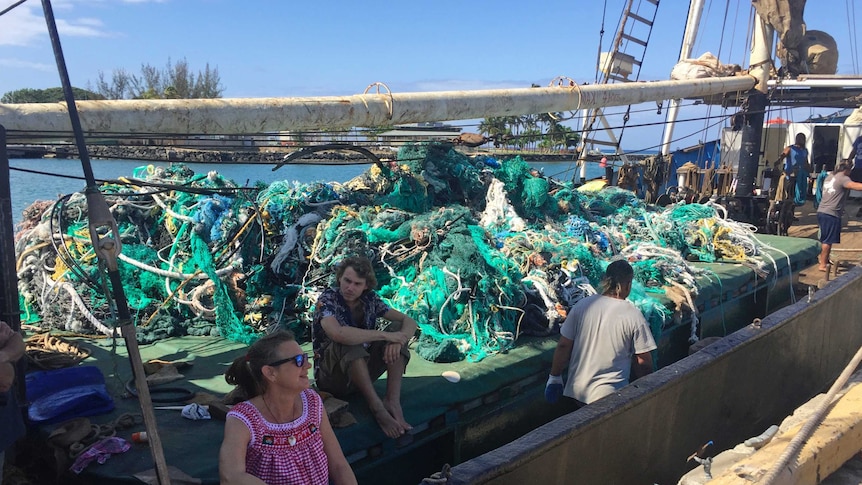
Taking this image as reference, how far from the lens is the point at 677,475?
4.39 m

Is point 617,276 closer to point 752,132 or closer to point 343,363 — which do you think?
point 343,363

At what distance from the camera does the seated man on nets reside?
11.8ft

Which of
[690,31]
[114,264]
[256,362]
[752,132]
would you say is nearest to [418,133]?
[256,362]

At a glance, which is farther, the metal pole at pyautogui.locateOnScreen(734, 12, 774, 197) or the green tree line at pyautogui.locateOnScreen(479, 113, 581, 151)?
the metal pole at pyautogui.locateOnScreen(734, 12, 774, 197)

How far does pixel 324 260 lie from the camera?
5180 mm

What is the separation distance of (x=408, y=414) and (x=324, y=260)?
5.77 ft

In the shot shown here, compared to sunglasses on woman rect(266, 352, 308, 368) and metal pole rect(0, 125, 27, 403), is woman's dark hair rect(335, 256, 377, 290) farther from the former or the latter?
metal pole rect(0, 125, 27, 403)

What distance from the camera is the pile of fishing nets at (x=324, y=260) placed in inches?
193

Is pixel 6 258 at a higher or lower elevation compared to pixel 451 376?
higher

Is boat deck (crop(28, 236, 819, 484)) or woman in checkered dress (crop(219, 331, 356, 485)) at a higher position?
woman in checkered dress (crop(219, 331, 356, 485))

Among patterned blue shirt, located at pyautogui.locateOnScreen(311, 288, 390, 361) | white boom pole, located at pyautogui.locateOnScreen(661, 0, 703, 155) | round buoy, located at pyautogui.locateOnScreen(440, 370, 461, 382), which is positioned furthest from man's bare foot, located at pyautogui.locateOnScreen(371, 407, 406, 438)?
white boom pole, located at pyautogui.locateOnScreen(661, 0, 703, 155)

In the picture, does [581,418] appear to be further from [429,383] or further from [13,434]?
[13,434]


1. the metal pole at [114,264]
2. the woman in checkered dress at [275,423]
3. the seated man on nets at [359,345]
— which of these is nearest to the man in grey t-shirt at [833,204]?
the seated man on nets at [359,345]

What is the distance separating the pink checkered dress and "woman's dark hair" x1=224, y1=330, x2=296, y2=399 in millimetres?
101
